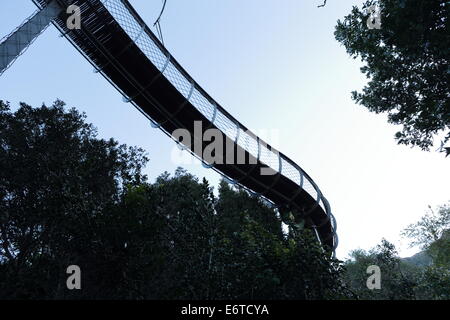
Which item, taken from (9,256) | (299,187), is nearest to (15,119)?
(9,256)

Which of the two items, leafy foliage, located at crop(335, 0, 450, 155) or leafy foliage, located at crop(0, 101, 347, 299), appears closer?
leafy foliage, located at crop(0, 101, 347, 299)

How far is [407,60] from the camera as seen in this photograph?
10562 millimetres

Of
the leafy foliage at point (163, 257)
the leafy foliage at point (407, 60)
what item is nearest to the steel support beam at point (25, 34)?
the leafy foliage at point (163, 257)

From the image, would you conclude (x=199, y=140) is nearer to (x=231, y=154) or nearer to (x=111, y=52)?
(x=231, y=154)

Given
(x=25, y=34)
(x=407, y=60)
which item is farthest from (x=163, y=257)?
(x=407, y=60)

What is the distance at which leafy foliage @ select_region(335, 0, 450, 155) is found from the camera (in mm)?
8711

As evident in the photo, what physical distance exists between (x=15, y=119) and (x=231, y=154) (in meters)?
10.1

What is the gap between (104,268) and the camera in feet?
21.7

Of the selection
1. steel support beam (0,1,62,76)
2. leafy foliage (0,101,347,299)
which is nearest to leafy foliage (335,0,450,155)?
→ leafy foliage (0,101,347,299)

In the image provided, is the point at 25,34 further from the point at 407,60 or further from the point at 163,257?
the point at 407,60

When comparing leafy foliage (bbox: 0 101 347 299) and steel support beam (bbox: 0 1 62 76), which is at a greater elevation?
steel support beam (bbox: 0 1 62 76)

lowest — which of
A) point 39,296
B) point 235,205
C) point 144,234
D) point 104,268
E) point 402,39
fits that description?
point 39,296

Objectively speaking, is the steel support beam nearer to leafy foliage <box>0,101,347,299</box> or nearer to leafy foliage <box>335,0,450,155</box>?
leafy foliage <box>0,101,347,299</box>

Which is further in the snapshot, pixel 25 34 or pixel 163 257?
pixel 25 34
